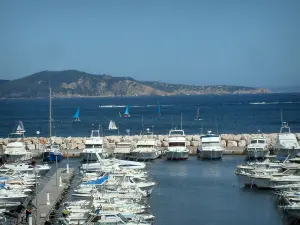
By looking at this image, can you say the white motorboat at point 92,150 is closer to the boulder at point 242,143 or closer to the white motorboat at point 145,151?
the white motorboat at point 145,151

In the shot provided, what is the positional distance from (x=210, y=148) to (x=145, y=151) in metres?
4.61

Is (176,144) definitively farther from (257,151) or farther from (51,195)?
(51,195)

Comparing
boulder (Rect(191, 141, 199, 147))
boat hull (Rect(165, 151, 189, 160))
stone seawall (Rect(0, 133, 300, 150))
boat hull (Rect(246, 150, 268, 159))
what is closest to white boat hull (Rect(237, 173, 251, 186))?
→ boat hull (Rect(246, 150, 268, 159))

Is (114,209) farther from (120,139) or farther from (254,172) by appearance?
(120,139)

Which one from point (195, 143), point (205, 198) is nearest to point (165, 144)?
point (195, 143)

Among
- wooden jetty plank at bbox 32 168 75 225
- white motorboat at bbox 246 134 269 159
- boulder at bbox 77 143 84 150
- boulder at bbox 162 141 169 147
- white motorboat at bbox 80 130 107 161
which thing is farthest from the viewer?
boulder at bbox 77 143 84 150

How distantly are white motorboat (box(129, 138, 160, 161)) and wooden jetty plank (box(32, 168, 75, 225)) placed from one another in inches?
273

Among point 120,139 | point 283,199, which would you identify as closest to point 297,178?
point 283,199

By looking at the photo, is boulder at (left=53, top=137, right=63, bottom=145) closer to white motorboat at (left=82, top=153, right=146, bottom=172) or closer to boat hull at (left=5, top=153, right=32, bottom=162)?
boat hull at (left=5, top=153, right=32, bottom=162)

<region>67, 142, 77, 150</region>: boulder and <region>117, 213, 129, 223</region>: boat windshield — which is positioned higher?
<region>67, 142, 77, 150</region>: boulder

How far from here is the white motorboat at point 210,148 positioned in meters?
44.0

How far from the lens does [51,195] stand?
2964 centimetres

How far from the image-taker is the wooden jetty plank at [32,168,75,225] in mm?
25247

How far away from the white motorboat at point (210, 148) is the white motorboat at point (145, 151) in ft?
10.8
